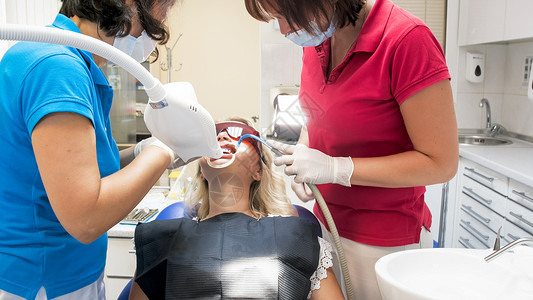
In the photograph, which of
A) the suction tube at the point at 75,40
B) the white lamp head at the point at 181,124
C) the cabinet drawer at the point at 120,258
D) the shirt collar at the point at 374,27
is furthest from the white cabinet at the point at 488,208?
the suction tube at the point at 75,40

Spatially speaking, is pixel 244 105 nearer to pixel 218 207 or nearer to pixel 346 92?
pixel 218 207

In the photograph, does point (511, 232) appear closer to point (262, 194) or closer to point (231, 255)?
point (262, 194)

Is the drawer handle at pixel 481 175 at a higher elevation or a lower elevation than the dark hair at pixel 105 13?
lower

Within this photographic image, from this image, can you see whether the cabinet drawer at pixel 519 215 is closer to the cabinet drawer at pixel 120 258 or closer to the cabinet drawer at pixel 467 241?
the cabinet drawer at pixel 467 241

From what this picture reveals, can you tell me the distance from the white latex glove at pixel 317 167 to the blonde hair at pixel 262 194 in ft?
1.50

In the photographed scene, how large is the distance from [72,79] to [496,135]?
3654mm

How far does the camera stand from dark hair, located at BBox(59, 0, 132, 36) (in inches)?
42.2

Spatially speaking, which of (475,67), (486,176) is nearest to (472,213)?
(486,176)

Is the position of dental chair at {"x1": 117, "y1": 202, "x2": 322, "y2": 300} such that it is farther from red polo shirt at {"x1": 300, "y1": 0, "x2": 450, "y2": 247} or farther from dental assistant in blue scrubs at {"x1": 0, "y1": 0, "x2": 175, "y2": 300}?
dental assistant in blue scrubs at {"x1": 0, "y1": 0, "x2": 175, "y2": 300}

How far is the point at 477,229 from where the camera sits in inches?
117

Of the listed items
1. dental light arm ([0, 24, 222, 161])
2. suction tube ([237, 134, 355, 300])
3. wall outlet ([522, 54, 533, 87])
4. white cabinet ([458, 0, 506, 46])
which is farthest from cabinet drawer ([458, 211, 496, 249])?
dental light arm ([0, 24, 222, 161])

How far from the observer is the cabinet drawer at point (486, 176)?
259 centimetres

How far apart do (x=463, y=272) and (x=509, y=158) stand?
1.94m

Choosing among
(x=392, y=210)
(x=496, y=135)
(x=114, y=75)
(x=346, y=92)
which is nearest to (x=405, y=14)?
(x=346, y=92)
